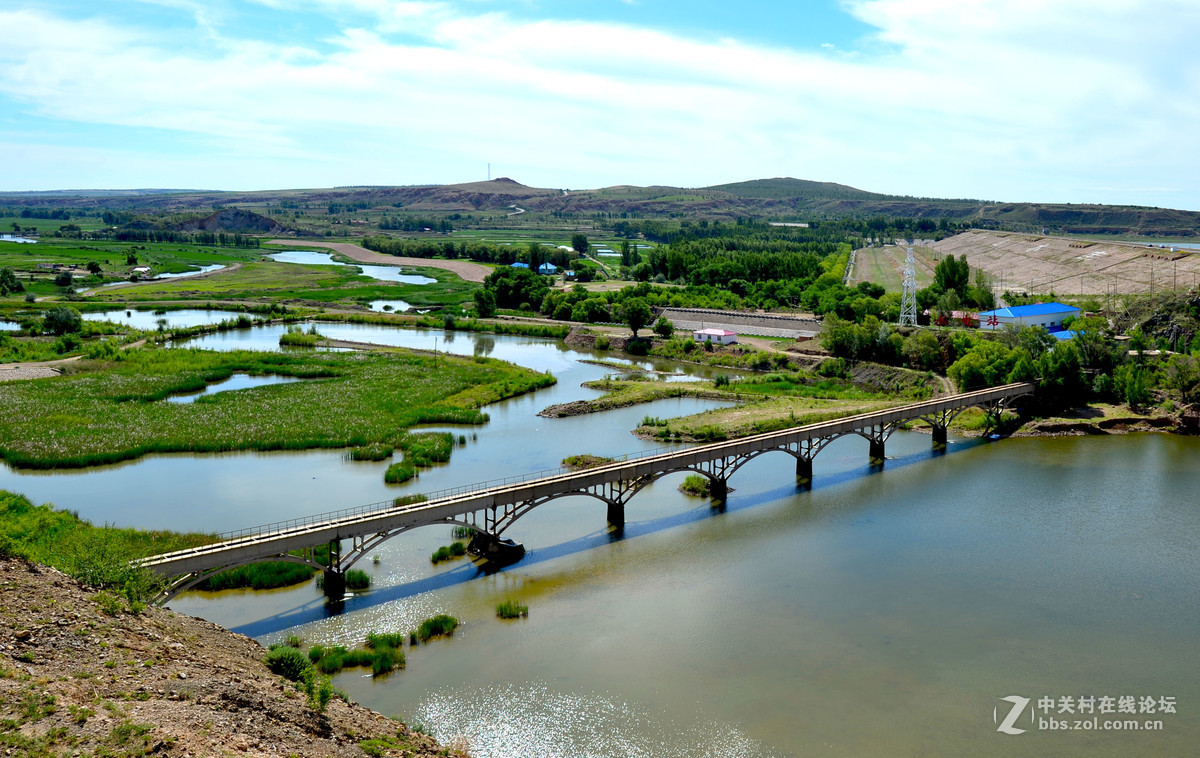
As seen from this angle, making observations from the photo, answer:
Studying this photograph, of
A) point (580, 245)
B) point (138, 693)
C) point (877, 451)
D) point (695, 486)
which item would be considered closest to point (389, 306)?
point (580, 245)

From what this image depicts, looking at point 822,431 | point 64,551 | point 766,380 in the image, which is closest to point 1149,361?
point 766,380

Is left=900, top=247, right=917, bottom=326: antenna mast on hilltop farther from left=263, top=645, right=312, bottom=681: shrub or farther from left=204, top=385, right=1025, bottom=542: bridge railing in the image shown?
left=263, top=645, right=312, bottom=681: shrub

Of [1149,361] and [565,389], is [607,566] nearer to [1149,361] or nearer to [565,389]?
[565,389]

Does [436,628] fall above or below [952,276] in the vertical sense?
below

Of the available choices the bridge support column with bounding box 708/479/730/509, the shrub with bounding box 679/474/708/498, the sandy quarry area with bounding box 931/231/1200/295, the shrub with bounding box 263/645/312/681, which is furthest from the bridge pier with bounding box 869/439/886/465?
the sandy quarry area with bounding box 931/231/1200/295

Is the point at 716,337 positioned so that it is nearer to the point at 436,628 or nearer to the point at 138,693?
the point at 436,628
